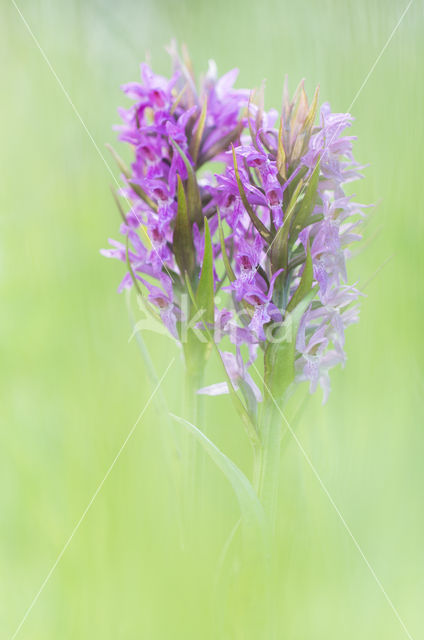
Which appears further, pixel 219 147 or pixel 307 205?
pixel 219 147

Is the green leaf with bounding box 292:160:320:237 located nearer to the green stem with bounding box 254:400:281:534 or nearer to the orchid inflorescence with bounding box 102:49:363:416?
the orchid inflorescence with bounding box 102:49:363:416

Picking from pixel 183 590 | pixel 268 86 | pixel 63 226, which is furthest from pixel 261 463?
pixel 268 86

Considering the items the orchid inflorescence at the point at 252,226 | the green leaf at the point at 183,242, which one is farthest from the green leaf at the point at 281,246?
the green leaf at the point at 183,242

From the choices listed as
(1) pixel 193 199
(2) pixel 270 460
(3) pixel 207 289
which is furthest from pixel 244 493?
(1) pixel 193 199

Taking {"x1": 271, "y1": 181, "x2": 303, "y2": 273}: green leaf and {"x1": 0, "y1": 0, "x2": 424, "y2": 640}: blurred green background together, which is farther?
{"x1": 271, "y1": 181, "x2": 303, "y2": 273}: green leaf

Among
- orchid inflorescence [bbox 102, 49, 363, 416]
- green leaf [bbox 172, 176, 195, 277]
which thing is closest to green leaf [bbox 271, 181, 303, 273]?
orchid inflorescence [bbox 102, 49, 363, 416]

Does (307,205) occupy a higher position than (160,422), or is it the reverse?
(307,205)

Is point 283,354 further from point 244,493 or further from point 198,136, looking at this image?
point 198,136
